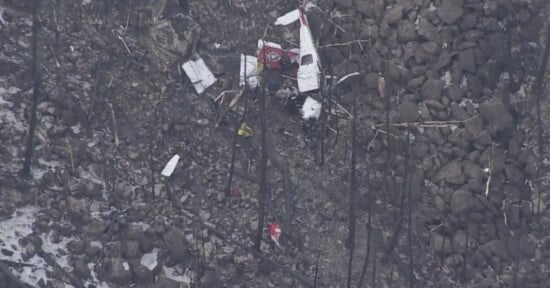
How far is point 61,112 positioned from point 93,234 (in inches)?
55.1

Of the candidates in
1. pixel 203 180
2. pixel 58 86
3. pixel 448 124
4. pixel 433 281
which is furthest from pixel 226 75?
pixel 433 281

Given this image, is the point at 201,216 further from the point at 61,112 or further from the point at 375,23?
the point at 375,23

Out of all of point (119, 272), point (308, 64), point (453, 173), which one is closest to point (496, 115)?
point (453, 173)

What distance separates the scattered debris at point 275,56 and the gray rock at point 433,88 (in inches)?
57.8

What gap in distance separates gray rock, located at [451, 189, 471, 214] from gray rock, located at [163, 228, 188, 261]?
2.78m

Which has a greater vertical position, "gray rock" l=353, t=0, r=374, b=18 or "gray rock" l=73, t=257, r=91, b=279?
"gray rock" l=353, t=0, r=374, b=18

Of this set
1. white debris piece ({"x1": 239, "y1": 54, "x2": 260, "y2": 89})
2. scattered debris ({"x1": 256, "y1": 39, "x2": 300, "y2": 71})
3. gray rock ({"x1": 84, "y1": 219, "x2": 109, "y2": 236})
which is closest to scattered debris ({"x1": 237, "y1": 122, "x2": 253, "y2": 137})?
white debris piece ({"x1": 239, "y1": 54, "x2": 260, "y2": 89})

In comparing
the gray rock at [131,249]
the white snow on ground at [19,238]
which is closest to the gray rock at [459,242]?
the gray rock at [131,249]

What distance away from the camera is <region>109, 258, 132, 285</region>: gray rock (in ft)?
24.5

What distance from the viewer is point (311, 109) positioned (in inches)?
332

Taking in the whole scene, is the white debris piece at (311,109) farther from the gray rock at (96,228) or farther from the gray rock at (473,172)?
the gray rock at (96,228)

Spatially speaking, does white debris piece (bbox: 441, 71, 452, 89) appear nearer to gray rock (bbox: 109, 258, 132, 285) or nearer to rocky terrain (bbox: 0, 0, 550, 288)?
rocky terrain (bbox: 0, 0, 550, 288)

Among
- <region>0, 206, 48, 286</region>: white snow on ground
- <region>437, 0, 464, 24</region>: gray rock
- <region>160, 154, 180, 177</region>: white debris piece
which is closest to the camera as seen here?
<region>0, 206, 48, 286</region>: white snow on ground

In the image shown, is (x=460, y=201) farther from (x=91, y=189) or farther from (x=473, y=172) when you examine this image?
(x=91, y=189)
